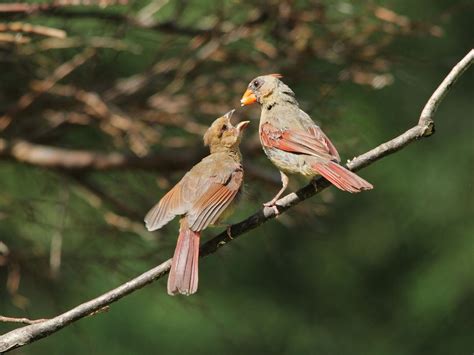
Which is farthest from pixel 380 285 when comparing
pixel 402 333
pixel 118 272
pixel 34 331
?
pixel 34 331

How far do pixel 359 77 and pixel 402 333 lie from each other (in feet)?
9.47

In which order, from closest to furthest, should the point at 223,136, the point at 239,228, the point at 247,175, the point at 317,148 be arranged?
the point at 239,228
the point at 317,148
the point at 223,136
the point at 247,175

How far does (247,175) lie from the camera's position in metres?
4.83

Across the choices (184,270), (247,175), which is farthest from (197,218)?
(247,175)

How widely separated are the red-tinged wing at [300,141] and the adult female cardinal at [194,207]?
18 centimetres

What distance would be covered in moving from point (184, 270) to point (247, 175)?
172cm

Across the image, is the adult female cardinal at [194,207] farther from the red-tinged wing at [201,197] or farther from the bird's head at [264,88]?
the bird's head at [264,88]

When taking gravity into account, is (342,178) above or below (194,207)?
above

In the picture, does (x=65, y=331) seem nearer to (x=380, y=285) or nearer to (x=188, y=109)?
(x=188, y=109)

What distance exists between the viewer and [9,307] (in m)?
6.27

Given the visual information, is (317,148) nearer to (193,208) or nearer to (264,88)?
(193,208)

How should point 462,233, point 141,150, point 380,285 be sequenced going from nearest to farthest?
point 141,150 < point 462,233 < point 380,285

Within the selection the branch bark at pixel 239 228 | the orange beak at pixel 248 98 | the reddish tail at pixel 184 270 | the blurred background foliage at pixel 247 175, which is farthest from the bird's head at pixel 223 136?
the branch bark at pixel 239 228

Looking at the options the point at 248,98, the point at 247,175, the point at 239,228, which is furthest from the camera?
the point at 247,175
